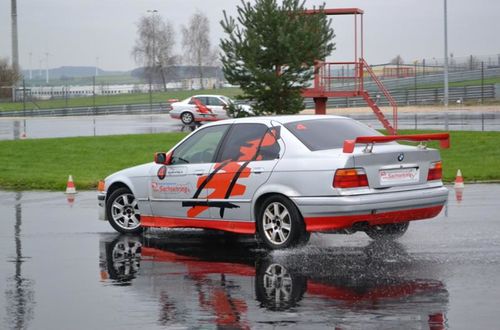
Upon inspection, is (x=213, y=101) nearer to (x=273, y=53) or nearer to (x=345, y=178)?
(x=273, y=53)

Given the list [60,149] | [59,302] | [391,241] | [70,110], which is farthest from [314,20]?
[70,110]

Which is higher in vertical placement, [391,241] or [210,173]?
[210,173]

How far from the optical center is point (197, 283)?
8898mm

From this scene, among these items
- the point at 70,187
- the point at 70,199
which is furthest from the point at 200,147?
the point at 70,187

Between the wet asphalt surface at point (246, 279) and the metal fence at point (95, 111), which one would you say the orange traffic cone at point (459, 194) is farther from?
the metal fence at point (95, 111)

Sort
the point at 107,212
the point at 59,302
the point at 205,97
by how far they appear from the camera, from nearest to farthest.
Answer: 1. the point at 59,302
2. the point at 107,212
3. the point at 205,97

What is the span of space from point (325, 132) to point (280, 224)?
126 cm

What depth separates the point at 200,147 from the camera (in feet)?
39.3

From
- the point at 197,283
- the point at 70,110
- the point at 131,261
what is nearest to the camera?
the point at 197,283

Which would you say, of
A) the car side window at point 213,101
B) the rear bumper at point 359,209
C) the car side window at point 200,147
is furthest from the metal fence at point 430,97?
the rear bumper at point 359,209

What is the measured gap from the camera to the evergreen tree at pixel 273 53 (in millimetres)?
20359

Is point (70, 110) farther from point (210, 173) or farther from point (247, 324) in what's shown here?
point (247, 324)

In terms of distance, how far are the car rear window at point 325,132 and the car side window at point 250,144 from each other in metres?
0.26

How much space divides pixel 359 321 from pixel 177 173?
516cm
